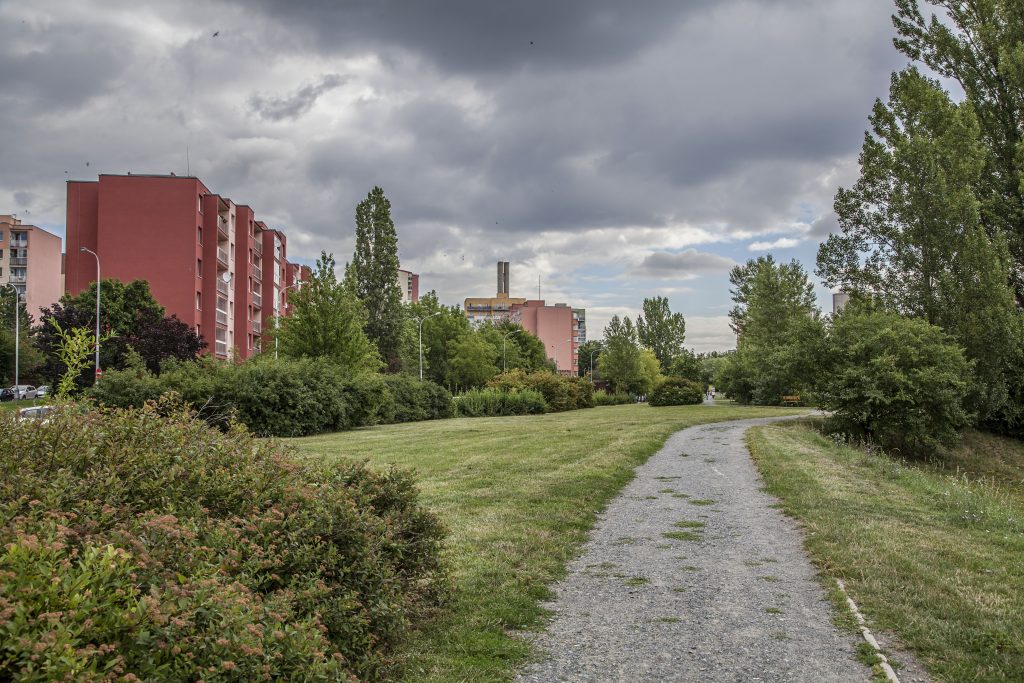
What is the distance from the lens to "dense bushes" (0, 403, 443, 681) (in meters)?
2.67

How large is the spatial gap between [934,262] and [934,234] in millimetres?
966

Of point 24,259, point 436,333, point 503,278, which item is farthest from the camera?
point 503,278

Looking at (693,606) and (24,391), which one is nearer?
(693,606)

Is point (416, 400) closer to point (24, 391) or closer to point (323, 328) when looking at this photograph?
point (323, 328)

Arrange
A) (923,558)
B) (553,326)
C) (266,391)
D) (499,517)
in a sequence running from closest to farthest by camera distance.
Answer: (923,558) < (499,517) < (266,391) < (553,326)

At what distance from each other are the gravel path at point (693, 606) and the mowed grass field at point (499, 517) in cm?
26

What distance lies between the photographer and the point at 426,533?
547 cm

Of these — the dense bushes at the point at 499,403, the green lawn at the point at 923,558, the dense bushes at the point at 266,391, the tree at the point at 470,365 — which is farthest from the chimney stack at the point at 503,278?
the green lawn at the point at 923,558

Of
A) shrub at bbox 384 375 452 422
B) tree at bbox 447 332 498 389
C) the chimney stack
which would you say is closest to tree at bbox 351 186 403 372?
tree at bbox 447 332 498 389

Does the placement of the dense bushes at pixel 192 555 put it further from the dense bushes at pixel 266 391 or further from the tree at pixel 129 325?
the tree at pixel 129 325

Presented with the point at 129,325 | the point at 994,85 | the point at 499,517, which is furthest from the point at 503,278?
the point at 499,517

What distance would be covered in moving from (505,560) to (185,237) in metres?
50.1

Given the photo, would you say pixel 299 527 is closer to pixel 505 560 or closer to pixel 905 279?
pixel 505 560

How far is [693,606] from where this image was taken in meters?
5.68
